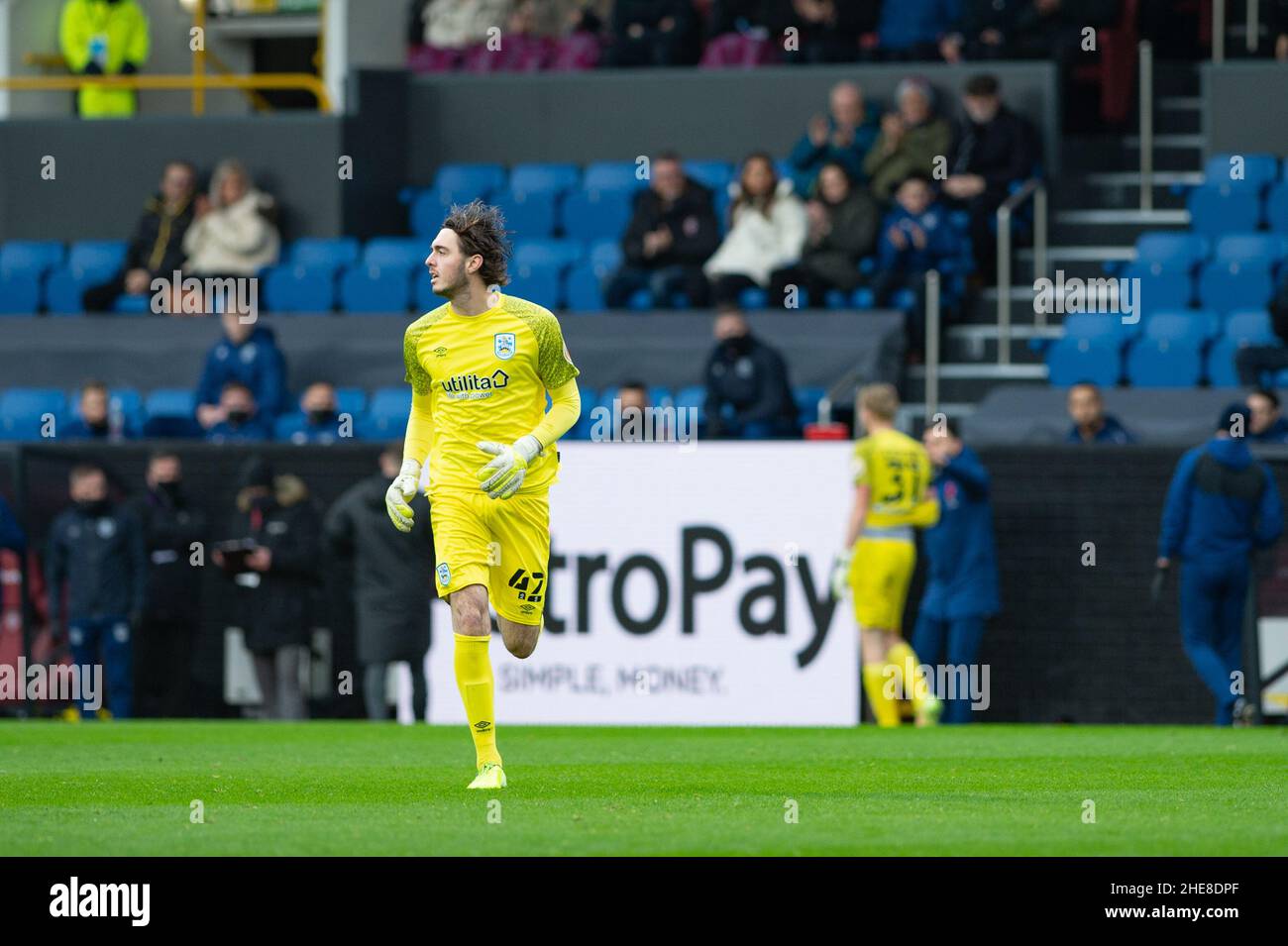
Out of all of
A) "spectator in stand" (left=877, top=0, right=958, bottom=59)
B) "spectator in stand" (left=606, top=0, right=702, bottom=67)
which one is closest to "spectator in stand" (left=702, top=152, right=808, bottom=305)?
"spectator in stand" (left=877, top=0, right=958, bottom=59)

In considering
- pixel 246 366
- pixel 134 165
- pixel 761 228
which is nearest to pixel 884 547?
pixel 761 228

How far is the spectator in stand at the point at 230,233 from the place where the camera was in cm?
2216

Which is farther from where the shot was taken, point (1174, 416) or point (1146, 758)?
point (1174, 416)

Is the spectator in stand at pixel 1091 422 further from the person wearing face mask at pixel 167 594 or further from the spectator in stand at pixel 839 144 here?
the person wearing face mask at pixel 167 594

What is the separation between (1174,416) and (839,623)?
3.13 meters

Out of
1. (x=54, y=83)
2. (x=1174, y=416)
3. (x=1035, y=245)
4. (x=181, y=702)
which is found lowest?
(x=181, y=702)

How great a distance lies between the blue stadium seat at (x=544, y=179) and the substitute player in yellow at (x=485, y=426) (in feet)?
39.6

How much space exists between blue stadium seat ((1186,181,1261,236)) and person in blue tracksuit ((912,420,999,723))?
4549 mm

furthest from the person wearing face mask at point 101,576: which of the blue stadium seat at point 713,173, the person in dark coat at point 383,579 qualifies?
the blue stadium seat at point 713,173

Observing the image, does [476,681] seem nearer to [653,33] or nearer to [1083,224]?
[1083,224]

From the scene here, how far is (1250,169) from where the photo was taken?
20.8 meters

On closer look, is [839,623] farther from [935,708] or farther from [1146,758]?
[1146,758]

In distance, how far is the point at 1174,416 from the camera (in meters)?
18.3
